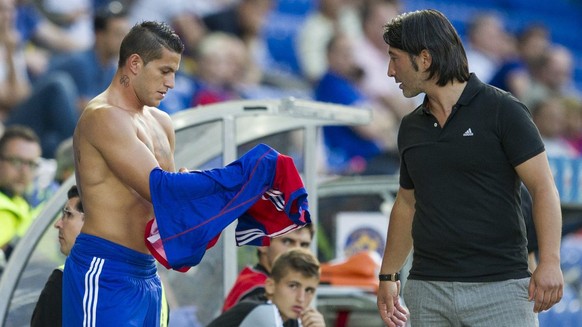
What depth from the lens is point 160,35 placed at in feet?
16.3

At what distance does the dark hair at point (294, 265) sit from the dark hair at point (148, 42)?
1.83m

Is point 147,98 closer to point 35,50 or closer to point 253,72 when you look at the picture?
point 35,50

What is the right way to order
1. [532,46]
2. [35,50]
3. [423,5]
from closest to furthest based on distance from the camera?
1. [35,50]
2. [423,5]
3. [532,46]

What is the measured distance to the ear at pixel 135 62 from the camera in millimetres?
4945

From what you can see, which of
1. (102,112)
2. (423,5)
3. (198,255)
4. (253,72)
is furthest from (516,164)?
(423,5)

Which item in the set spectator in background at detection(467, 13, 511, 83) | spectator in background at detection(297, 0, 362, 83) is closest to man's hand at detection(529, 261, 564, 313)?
spectator in background at detection(297, 0, 362, 83)

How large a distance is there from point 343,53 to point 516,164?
1006cm

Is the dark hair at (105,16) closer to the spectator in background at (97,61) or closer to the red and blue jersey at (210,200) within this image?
the spectator in background at (97,61)

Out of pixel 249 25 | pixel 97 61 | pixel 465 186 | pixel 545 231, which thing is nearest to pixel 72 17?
pixel 97 61

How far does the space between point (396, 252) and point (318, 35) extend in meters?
10.00

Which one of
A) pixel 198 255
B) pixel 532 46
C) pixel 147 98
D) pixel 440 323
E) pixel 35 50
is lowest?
pixel 440 323

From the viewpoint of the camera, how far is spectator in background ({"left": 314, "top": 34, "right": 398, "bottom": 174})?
14023 millimetres

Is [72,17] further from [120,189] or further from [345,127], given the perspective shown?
[120,189]

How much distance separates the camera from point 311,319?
6562 millimetres
